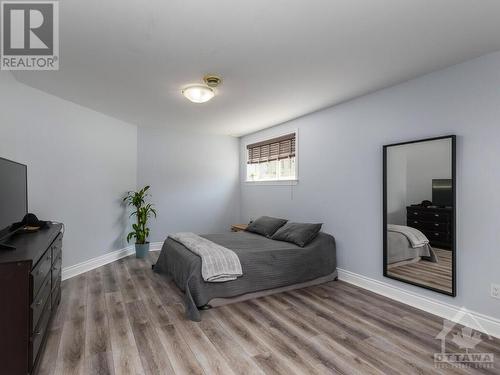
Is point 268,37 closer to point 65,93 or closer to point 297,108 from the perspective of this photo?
point 297,108

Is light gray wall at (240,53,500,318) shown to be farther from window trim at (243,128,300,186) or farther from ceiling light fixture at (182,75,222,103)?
ceiling light fixture at (182,75,222,103)

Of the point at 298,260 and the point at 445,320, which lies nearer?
the point at 445,320

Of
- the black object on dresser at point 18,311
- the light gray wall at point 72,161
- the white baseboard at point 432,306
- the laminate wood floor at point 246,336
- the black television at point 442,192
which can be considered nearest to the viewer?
the black object on dresser at point 18,311

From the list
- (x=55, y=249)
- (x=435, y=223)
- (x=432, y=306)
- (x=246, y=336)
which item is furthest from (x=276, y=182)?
(x=55, y=249)

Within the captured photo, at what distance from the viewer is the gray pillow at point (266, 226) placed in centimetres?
432


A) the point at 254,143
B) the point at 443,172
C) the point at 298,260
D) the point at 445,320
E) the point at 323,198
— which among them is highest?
the point at 254,143

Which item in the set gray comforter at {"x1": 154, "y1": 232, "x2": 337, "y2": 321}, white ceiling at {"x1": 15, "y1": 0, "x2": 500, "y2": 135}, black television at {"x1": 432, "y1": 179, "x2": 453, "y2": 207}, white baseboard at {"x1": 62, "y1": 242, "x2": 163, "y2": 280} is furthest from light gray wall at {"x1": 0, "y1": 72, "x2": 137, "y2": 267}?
black television at {"x1": 432, "y1": 179, "x2": 453, "y2": 207}

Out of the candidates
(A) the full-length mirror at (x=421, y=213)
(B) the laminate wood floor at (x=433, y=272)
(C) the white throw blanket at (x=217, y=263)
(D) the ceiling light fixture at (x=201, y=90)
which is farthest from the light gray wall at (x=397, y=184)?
(D) the ceiling light fixture at (x=201, y=90)

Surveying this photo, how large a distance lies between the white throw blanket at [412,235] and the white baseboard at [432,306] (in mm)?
542

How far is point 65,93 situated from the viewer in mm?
3416

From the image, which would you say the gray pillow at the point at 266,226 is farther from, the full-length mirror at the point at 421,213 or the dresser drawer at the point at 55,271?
the dresser drawer at the point at 55,271

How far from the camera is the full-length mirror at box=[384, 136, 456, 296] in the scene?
2.66 m

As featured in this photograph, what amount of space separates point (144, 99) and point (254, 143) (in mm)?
2575

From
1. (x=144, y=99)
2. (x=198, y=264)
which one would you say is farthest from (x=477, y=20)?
(x=144, y=99)
